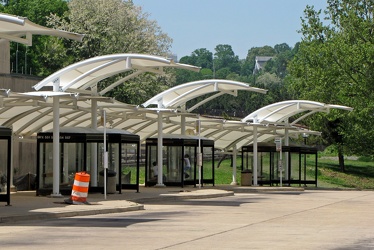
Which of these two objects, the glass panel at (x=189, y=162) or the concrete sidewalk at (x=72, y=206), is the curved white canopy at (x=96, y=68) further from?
the glass panel at (x=189, y=162)

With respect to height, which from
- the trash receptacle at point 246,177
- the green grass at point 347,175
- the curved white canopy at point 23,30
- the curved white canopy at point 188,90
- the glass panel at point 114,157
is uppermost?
the curved white canopy at point 23,30

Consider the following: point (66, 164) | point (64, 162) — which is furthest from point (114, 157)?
point (64, 162)

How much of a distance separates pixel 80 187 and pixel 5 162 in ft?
7.34

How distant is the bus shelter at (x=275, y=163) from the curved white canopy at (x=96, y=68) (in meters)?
15.7

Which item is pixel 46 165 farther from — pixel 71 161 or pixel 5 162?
pixel 5 162

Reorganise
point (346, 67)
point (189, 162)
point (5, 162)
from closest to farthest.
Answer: point (5, 162)
point (189, 162)
point (346, 67)

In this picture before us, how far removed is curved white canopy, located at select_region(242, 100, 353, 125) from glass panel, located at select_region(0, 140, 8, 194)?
24.9 m

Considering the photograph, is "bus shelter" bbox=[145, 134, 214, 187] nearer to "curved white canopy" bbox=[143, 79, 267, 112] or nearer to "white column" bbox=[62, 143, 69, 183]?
"curved white canopy" bbox=[143, 79, 267, 112]

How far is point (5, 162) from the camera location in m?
27.5

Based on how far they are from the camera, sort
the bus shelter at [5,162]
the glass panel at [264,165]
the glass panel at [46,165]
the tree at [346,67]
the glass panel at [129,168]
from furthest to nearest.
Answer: the tree at [346,67], the glass panel at [264,165], the glass panel at [129,168], the glass panel at [46,165], the bus shelter at [5,162]

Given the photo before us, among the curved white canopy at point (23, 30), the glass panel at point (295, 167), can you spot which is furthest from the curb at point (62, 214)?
the glass panel at point (295, 167)

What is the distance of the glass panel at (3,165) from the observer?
2717cm

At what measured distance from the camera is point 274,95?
144375mm

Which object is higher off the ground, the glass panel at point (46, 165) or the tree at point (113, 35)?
the tree at point (113, 35)
